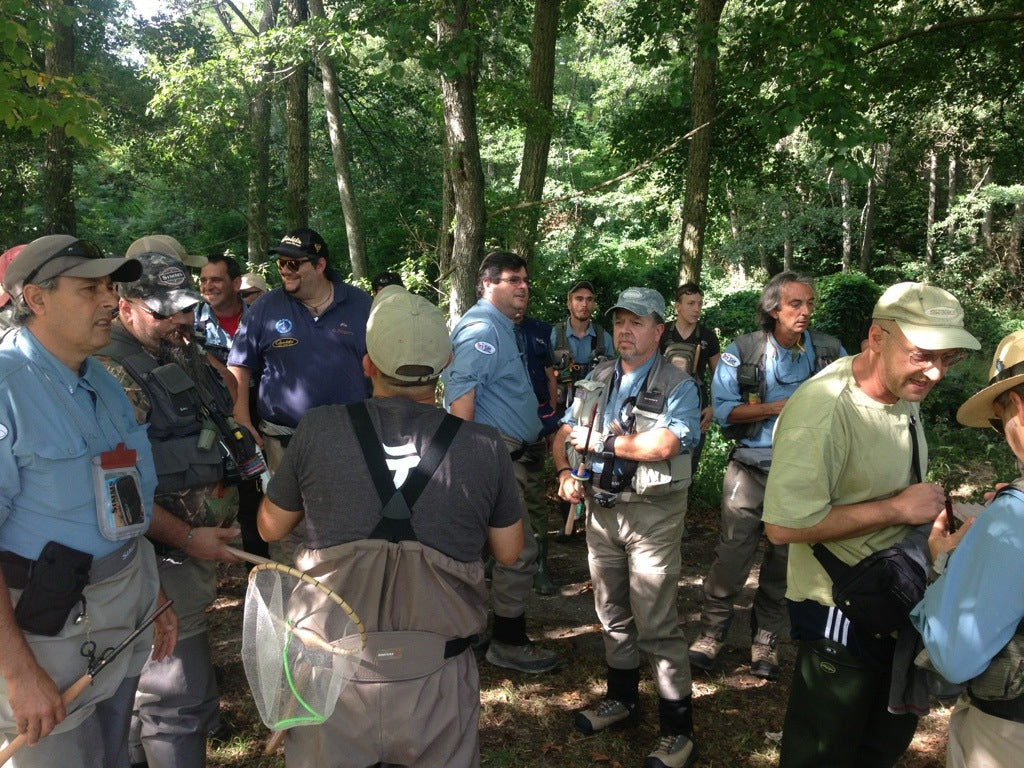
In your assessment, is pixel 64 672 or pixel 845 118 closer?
pixel 64 672

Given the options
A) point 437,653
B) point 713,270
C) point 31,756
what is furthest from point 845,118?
point 713,270

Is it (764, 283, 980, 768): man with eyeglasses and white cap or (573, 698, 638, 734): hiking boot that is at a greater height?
(764, 283, 980, 768): man with eyeglasses and white cap

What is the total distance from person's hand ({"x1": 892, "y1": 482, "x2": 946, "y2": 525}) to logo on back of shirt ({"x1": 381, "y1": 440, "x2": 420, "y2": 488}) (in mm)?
1593

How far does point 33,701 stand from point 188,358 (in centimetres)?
149

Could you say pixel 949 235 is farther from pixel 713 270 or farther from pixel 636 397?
pixel 636 397

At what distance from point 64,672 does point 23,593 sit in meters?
0.29

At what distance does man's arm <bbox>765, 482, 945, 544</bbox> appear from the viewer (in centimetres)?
242

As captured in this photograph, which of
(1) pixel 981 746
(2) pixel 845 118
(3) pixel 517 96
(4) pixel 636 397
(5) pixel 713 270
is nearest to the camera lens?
(1) pixel 981 746

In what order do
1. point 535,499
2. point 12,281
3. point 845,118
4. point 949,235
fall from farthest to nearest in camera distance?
point 949,235 < point 845,118 < point 535,499 < point 12,281

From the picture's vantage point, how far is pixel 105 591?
2.33m

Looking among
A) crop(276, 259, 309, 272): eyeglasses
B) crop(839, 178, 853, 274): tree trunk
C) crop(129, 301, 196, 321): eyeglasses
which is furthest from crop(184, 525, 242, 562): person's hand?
crop(839, 178, 853, 274): tree trunk

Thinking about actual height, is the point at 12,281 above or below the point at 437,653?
above

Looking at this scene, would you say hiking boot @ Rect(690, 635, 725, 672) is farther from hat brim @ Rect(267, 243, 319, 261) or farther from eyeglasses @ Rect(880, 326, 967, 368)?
hat brim @ Rect(267, 243, 319, 261)

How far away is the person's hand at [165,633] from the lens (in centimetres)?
275
